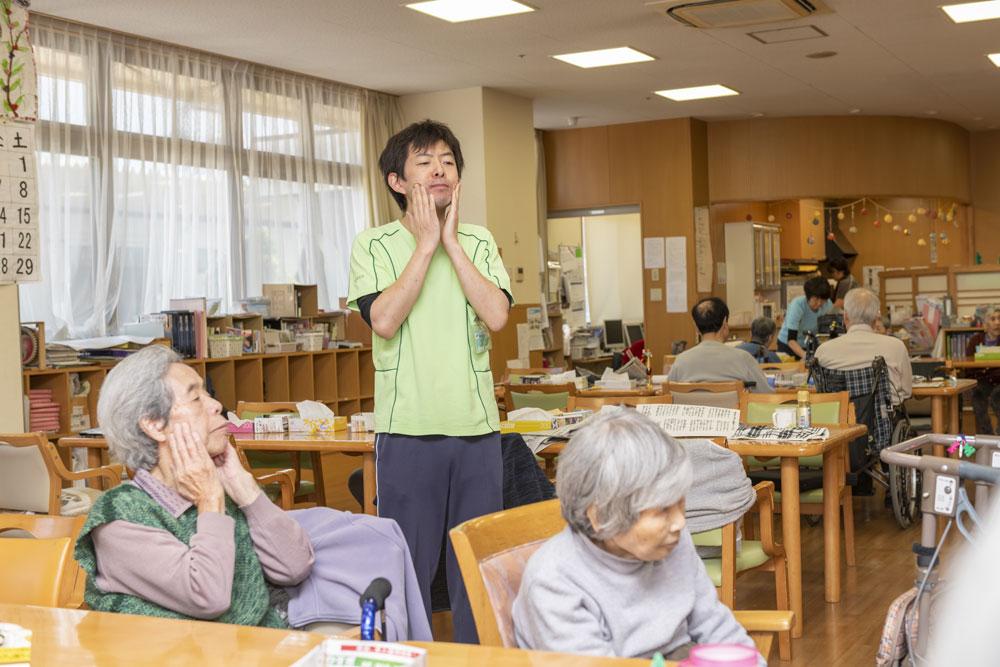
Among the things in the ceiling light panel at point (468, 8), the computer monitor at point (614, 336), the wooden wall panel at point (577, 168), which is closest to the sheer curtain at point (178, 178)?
the ceiling light panel at point (468, 8)

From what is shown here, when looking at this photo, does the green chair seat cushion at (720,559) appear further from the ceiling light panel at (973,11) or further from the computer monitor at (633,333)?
the computer monitor at (633,333)

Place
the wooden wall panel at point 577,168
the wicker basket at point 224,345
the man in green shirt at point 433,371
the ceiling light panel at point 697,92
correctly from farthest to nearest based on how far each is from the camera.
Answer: the wooden wall panel at point 577,168 < the ceiling light panel at point 697,92 < the wicker basket at point 224,345 < the man in green shirt at point 433,371

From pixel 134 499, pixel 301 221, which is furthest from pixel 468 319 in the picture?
pixel 301 221

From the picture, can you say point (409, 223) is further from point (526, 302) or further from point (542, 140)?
point (542, 140)

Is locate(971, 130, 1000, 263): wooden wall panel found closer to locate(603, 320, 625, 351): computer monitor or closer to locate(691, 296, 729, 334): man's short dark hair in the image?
locate(603, 320, 625, 351): computer monitor

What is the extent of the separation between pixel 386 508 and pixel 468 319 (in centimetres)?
53

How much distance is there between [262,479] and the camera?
16.1 feet

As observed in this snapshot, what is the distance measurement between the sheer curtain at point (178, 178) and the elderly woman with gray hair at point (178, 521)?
5843 millimetres

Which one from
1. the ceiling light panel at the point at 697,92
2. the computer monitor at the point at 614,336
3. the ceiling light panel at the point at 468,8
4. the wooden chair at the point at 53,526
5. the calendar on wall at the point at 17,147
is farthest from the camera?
the computer monitor at the point at 614,336

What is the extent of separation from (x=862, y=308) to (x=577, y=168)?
7026 millimetres

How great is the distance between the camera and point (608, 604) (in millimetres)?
2023

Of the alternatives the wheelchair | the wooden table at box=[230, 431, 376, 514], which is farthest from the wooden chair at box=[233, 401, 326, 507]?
the wheelchair

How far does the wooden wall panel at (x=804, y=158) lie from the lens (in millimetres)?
13219

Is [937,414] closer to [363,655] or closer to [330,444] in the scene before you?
[330,444]
